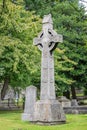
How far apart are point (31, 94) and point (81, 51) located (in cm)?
1618

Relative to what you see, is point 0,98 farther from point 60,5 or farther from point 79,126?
point 79,126

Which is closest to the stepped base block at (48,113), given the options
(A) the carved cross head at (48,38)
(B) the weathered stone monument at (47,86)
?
(B) the weathered stone monument at (47,86)

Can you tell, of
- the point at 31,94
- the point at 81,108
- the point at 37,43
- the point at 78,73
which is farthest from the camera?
the point at 78,73

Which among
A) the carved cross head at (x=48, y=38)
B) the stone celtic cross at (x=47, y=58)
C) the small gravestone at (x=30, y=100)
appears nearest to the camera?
the stone celtic cross at (x=47, y=58)

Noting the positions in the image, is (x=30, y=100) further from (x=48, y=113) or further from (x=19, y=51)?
(x=19, y=51)

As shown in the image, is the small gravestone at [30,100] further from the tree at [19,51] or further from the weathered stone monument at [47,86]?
the tree at [19,51]

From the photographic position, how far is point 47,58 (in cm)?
1302

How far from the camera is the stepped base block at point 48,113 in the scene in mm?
12156

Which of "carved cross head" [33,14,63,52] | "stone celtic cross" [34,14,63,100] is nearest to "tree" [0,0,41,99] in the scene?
"carved cross head" [33,14,63,52]

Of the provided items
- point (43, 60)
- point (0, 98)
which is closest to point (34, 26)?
point (0, 98)

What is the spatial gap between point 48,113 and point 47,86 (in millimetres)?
1155

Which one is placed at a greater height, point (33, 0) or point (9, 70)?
point (33, 0)

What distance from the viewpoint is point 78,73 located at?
1192 inches

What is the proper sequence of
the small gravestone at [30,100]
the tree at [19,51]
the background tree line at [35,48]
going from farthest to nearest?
the background tree line at [35,48]
the tree at [19,51]
the small gravestone at [30,100]
